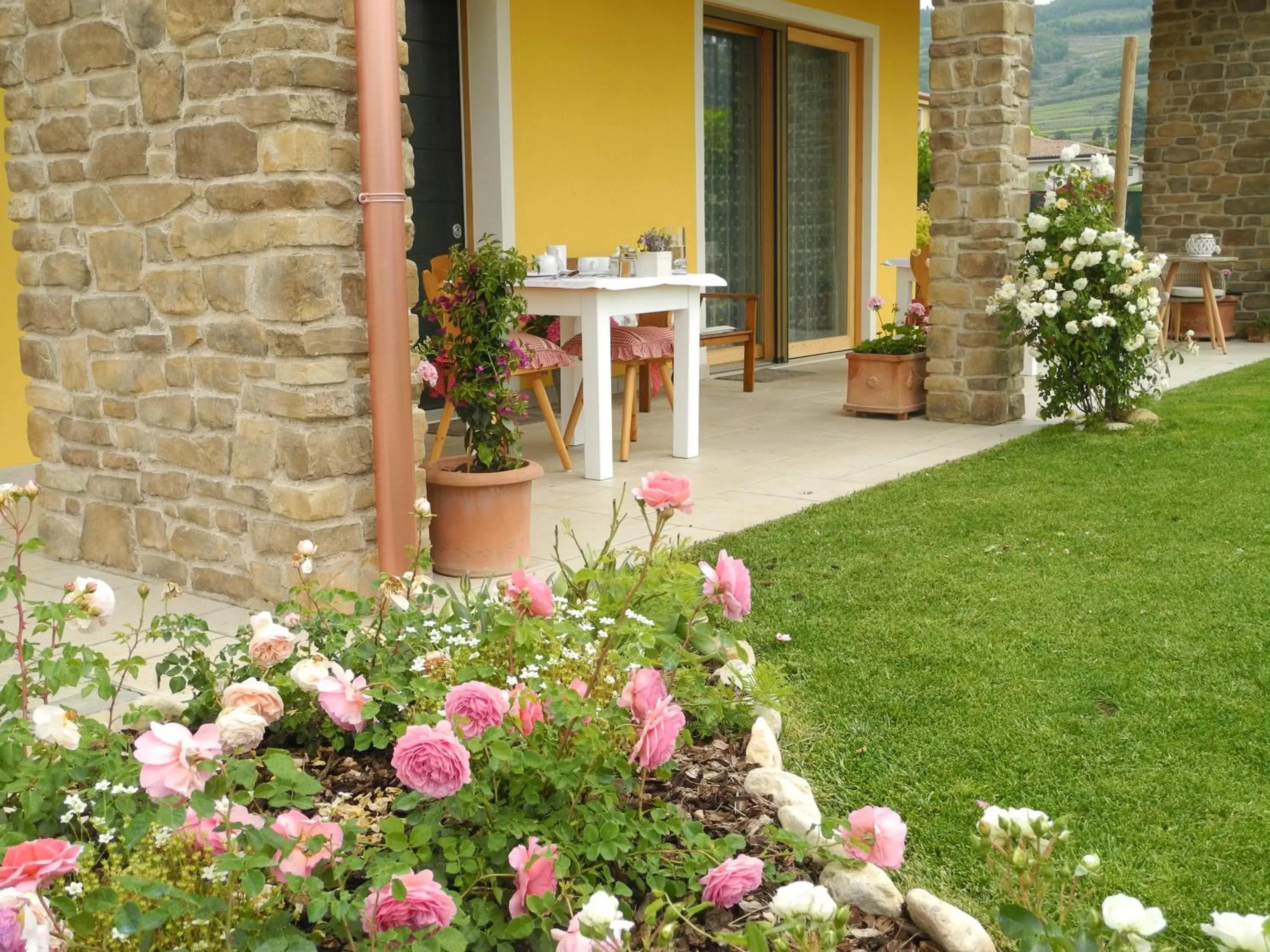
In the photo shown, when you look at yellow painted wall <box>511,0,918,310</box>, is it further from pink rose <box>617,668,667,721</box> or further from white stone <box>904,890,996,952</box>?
white stone <box>904,890,996,952</box>

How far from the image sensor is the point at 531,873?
5.33 ft

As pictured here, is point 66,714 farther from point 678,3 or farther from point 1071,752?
point 678,3

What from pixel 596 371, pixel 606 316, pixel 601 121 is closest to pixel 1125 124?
pixel 601 121

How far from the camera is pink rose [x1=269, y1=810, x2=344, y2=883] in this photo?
150 centimetres

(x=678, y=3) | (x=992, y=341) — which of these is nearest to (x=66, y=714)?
(x=992, y=341)

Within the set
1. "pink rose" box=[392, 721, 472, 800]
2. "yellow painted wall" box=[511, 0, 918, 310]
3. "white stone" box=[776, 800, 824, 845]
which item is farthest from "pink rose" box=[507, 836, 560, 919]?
"yellow painted wall" box=[511, 0, 918, 310]

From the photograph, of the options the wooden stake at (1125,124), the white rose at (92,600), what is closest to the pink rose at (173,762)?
the white rose at (92,600)

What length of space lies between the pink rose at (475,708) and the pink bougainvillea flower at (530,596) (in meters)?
0.43

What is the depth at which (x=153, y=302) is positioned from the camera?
152 inches

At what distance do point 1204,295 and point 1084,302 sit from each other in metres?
5.46

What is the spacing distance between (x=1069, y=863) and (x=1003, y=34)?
214 inches

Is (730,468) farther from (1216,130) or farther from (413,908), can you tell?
(1216,130)

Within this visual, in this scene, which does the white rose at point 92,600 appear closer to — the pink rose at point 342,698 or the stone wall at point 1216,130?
the pink rose at point 342,698

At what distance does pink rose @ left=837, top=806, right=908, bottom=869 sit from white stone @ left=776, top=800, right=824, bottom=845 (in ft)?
0.86
